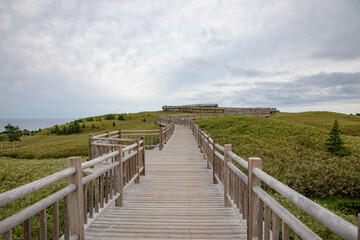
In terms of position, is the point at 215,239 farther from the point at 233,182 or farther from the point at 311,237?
the point at 311,237

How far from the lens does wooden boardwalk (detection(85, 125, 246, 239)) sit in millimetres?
3523

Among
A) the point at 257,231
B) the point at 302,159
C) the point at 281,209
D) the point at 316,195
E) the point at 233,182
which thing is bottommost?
the point at 316,195

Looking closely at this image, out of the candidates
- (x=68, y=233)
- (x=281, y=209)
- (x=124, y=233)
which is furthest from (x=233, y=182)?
(x=68, y=233)

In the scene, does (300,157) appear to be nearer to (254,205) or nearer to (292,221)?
(254,205)

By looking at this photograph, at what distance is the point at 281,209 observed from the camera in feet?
6.90

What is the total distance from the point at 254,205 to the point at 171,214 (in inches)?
77.6

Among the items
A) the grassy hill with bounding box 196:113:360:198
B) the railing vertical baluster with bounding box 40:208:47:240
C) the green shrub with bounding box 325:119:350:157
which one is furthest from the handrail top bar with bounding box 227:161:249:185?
the green shrub with bounding box 325:119:350:157

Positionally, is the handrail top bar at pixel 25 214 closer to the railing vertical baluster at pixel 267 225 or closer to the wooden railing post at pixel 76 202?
the wooden railing post at pixel 76 202

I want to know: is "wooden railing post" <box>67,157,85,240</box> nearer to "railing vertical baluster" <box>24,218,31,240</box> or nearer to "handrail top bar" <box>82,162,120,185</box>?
"handrail top bar" <box>82,162,120,185</box>

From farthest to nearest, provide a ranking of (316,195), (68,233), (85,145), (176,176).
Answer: (85,145), (316,195), (176,176), (68,233)

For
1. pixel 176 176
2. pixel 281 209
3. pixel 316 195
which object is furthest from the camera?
pixel 316 195

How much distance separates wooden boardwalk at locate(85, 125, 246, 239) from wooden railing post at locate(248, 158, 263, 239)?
578 millimetres

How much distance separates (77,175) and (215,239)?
93.7 inches

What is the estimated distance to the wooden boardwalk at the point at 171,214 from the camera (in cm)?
352
